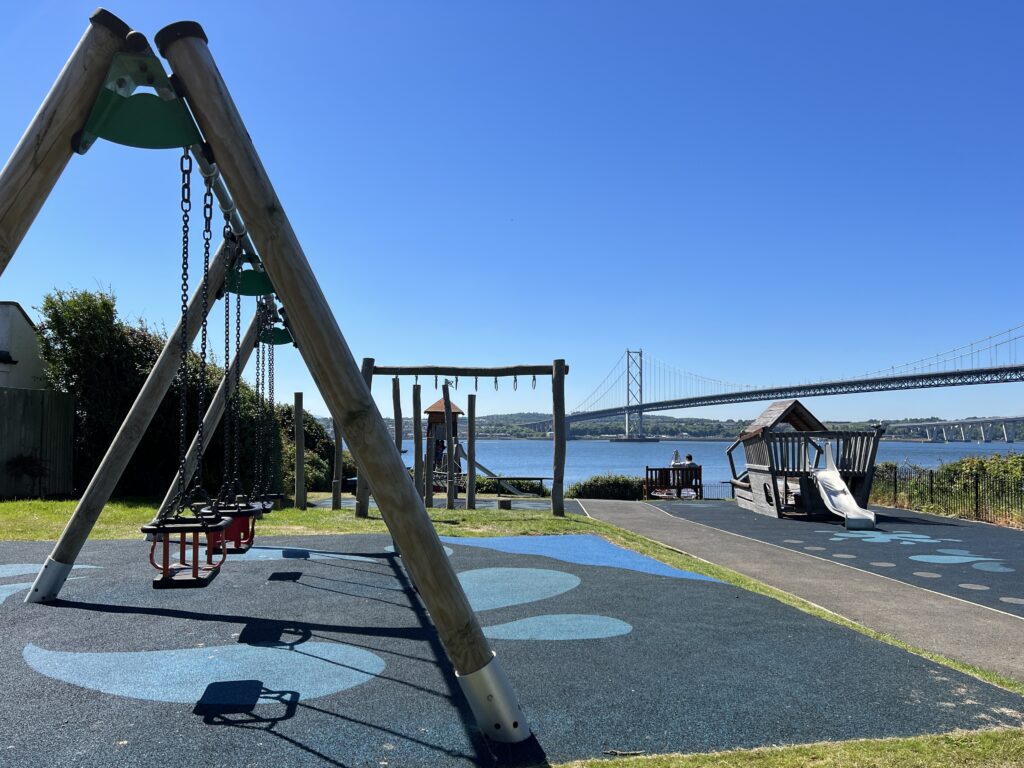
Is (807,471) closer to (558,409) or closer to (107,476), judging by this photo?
(558,409)

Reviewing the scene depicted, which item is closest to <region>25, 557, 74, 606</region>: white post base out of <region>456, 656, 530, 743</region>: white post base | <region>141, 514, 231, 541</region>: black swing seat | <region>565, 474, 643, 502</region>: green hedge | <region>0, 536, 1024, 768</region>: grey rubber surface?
<region>0, 536, 1024, 768</region>: grey rubber surface

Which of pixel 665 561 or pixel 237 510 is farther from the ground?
pixel 237 510

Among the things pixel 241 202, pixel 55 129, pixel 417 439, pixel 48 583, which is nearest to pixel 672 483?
pixel 417 439

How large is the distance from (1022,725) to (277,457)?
1710 cm

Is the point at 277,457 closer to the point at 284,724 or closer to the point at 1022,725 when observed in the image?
the point at 284,724

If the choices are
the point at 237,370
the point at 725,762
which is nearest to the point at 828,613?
the point at 725,762

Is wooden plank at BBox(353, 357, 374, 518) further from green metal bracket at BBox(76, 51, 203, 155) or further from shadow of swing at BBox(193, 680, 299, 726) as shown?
green metal bracket at BBox(76, 51, 203, 155)

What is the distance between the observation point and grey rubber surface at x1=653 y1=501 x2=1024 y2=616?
27.7 feet

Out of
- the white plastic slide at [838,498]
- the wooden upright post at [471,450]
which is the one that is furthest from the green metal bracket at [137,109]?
the white plastic slide at [838,498]

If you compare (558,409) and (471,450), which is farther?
(471,450)

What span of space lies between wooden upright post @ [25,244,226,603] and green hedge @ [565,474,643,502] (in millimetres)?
18257

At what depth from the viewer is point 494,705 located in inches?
138

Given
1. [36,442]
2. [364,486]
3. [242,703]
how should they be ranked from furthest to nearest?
[36,442] < [364,486] < [242,703]

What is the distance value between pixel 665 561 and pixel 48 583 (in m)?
6.88
